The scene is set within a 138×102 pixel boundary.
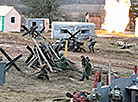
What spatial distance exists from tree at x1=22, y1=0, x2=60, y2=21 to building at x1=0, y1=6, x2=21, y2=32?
83.4 ft

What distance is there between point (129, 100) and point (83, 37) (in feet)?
92.2

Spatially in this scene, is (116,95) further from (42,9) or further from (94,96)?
(42,9)

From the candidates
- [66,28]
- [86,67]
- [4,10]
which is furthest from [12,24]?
[86,67]

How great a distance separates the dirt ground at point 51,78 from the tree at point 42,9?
35.4 meters

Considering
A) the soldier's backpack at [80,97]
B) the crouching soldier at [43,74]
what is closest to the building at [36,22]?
the crouching soldier at [43,74]

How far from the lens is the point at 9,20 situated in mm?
53312

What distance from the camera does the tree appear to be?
3169 inches

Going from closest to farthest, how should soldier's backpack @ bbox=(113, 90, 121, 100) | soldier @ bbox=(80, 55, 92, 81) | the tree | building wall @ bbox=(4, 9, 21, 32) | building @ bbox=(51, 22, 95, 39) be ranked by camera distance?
soldier's backpack @ bbox=(113, 90, 121, 100), soldier @ bbox=(80, 55, 92, 81), building @ bbox=(51, 22, 95, 39), building wall @ bbox=(4, 9, 21, 32), the tree

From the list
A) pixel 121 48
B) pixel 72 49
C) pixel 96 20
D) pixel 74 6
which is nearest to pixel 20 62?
pixel 72 49

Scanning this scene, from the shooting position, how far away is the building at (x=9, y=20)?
52219 millimetres

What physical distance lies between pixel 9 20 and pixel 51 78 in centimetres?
2769

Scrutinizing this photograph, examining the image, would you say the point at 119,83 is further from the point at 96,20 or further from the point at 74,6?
the point at 74,6

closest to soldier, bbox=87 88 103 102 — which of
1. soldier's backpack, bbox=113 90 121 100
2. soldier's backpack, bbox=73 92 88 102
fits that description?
soldier's backpack, bbox=73 92 88 102

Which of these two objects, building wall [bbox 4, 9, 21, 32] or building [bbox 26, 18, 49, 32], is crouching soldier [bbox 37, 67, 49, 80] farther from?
building [bbox 26, 18, 49, 32]
